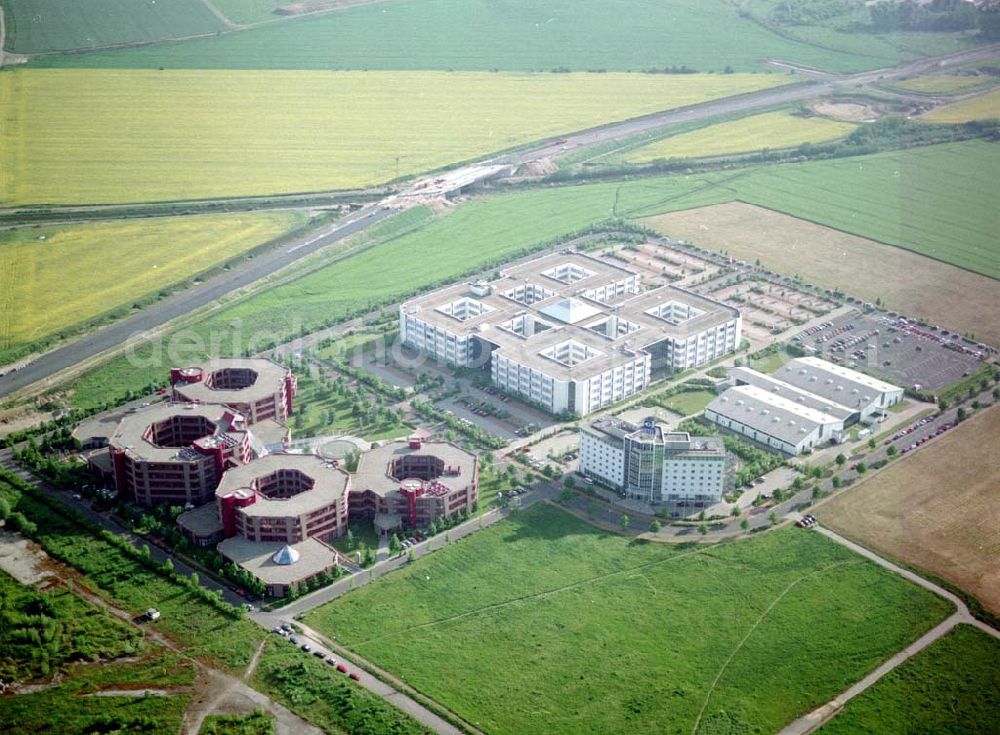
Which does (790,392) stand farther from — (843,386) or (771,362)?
(771,362)

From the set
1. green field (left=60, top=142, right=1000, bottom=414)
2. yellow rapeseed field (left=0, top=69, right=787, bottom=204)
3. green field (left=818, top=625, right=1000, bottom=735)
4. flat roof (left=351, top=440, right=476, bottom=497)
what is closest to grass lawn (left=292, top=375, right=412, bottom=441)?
flat roof (left=351, top=440, right=476, bottom=497)

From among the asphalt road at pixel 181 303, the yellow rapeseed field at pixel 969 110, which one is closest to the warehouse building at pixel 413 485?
the asphalt road at pixel 181 303

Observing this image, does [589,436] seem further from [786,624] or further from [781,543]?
[786,624]

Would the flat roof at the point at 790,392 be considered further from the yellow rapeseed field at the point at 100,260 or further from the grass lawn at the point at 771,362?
the yellow rapeseed field at the point at 100,260

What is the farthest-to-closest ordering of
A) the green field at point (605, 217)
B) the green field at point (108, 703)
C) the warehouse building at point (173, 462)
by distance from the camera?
the green field at point (605, 217) < the warehouse building at point (173, 462) < the green field at point (108, 703)

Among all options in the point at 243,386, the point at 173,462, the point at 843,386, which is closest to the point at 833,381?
the point at 843,386

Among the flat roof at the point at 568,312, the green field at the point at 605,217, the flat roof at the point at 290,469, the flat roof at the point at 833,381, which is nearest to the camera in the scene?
the flat roof at the point at 290,469

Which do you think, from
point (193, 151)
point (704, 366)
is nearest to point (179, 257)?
point (193, 151)
